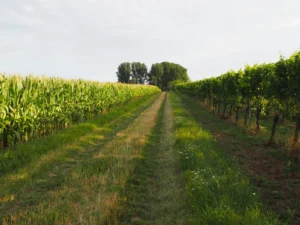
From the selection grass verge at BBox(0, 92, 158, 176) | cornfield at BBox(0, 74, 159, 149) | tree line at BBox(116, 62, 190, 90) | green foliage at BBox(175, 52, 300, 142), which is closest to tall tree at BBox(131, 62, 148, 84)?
tree line at BBox(116, 62, 190, 90)

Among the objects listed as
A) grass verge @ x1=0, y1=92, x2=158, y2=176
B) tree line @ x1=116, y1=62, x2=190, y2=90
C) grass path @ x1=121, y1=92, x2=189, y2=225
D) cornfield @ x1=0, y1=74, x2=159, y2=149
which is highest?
tree line @ x1=116, y1=62, x2=190, y2=90

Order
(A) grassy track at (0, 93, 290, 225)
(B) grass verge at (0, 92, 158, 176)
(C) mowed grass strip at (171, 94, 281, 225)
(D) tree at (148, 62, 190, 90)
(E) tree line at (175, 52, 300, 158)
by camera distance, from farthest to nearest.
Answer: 1. (D) tree at (148, 62, 190, 90)
2. (E) tree line at (175, 52, 300, 158)
3. (B) grass verge at (0, 92, 158, 176)
4. (A) grassy track at (0, 93, 290, 225)
5. (C) mowed grass strip at (171, 94, 281, 225)

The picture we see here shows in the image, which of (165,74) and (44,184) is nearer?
(44,184)

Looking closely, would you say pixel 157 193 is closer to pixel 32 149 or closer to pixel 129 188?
pixel 129 188

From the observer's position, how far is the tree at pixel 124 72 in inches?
5694

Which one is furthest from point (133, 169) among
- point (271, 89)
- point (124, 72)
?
point (124, 72)

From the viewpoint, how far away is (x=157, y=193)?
18.9 ft

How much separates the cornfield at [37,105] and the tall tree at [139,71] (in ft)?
447

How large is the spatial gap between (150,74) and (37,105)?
464ft

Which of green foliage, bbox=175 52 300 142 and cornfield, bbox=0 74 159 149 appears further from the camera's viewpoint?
green foliage, bbox=175 52 300 142

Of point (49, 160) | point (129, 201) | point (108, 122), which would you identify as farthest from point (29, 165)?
point (108, 122)

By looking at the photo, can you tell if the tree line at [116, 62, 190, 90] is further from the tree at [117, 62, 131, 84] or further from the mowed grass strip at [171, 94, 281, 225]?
the mowed grass strip at [171, 94, 281, 225]

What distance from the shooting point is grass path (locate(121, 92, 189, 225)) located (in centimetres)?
464

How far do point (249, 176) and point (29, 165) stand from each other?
6672 millimetres
